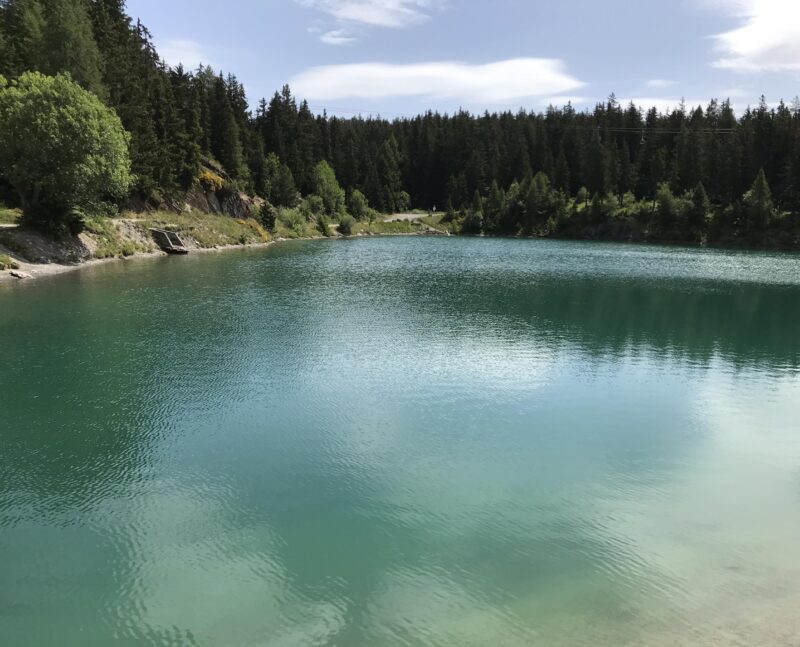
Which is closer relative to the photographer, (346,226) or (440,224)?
(346,226)

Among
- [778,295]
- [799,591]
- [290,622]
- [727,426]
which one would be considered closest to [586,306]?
[778,295]

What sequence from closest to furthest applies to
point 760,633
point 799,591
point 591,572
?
point 760,633, point 799,591, point 591,572

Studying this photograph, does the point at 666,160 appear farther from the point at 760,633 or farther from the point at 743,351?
the point at 760,633

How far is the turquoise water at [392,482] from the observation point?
9320 mm

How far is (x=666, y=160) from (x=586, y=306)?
105 meters

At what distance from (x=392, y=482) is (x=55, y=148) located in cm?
4448

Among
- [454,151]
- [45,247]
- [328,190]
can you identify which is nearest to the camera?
[45,247]

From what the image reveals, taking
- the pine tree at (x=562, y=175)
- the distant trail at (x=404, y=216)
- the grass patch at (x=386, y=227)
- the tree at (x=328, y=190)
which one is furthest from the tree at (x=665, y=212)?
the tree at (x=328, y=190)

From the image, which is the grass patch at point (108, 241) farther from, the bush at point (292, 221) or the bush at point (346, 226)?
the bush at point (346, 226)

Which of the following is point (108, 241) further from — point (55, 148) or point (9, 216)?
point (55, 148)

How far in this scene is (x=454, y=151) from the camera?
165 m

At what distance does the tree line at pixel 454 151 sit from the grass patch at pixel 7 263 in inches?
821

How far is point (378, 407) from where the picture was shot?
747 inches

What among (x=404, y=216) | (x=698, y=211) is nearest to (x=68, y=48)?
(x=404, y=216)
